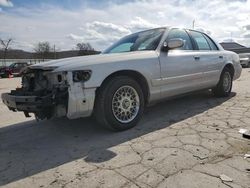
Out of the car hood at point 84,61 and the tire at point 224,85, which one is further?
the tire at point 224,85

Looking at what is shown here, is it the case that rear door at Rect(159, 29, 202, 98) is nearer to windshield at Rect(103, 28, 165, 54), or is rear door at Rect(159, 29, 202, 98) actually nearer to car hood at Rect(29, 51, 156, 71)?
windshield at Rect(103, 28, 165, 54)

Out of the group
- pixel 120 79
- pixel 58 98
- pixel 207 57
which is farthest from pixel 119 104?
pixel 207 57

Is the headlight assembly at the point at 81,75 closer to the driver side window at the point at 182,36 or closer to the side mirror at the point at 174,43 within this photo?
the side mirror at the point at 174,43

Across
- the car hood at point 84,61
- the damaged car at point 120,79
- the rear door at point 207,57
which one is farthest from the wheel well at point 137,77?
the rear door at point 207,57

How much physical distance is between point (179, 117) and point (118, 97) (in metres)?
1.33

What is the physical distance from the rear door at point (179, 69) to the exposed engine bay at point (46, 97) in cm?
173

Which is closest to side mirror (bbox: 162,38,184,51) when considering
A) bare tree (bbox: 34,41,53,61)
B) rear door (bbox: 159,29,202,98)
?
rear door (bbox: 159,29,202,98)

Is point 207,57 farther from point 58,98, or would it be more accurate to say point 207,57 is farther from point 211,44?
point 58,98

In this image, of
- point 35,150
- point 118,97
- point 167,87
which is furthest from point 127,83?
point 35,150

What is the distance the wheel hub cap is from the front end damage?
459 millimetres

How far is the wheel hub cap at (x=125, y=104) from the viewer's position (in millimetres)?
3982

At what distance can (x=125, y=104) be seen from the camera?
4.07m

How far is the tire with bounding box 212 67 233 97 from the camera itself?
622 cm

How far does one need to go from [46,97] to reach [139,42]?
7.13 ft
